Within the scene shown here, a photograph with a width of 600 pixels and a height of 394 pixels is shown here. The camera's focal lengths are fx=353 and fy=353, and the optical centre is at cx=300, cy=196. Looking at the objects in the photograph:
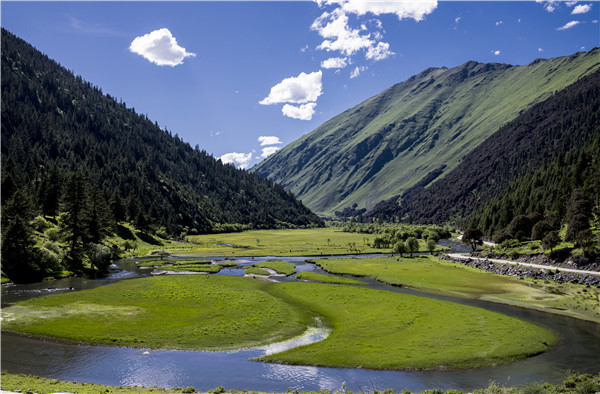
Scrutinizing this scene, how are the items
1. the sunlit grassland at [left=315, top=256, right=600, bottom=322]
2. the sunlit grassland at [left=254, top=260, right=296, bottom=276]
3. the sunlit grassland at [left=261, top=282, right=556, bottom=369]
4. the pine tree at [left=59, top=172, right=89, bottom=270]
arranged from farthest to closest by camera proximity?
1. the sunlit grassland at [left=254, top=260, right=296, bottom=276]
2. the pine tree at [left=59, top=172, right=89, bottom=270]
3. the sunlit grassland at [left=315, top=256, right=600, bottom=322]
4. the sunlit grassland at [left=261, top=282, right=556, bottom=369]

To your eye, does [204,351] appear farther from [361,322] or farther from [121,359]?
[361,322]

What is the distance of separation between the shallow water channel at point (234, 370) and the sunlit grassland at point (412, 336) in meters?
1.74

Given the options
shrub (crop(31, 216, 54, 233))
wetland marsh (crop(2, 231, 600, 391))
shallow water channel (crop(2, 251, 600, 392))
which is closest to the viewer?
shallow water channel (crop(2, 251, 600, 392))

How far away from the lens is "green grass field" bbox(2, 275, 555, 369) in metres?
45.6

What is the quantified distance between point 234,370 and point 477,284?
74.7 meters

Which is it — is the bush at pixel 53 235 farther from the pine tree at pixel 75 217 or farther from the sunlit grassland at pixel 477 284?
the sunlit grassland at pixel 477 284

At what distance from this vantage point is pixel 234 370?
40938 mm

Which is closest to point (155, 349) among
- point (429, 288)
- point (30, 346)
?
point (30, 346)

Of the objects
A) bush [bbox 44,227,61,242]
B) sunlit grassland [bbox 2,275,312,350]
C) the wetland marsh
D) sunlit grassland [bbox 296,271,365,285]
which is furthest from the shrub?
sunlit grassland [bbox 296,271,365,285]

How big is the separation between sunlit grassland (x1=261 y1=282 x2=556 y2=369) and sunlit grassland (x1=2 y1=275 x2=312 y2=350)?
7352 mm

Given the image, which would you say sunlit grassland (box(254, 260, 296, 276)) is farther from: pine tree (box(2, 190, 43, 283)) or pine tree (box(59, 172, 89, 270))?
pine tree (box(2, 190, 43, 283))

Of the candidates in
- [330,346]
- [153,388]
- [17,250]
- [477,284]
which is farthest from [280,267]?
[153,388]

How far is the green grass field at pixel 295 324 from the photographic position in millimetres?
45594

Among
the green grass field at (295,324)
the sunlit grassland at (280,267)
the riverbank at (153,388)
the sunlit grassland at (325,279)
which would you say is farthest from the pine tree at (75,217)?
the riverbank at (153,388)
